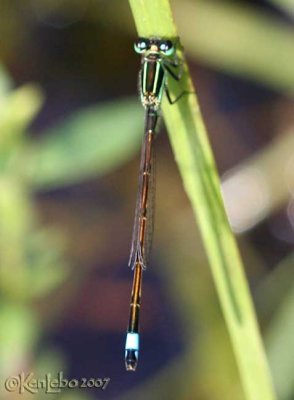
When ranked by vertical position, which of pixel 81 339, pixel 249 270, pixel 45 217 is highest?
pixel 45 217

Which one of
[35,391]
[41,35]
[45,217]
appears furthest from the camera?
[41,35]

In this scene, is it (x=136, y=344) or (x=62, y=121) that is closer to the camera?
(x=136, y=344)

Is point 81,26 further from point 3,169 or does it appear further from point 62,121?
point 3,169

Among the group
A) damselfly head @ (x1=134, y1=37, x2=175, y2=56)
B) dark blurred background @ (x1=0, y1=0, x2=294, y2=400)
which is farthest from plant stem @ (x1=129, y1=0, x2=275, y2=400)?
dark blurred background @ (x1=0, y1=0, x2=294, y2=400)

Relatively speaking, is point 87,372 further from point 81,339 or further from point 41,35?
point 41,35

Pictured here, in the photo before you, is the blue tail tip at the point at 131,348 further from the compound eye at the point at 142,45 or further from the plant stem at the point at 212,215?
the compound eye at the point at 142,45

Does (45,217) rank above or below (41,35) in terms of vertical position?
below

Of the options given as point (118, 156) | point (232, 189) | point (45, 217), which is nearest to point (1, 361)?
point (45, 217)

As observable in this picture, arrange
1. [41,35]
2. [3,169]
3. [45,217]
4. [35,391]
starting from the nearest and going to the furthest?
[3,169] < [35,391] < [45,217] < [41,35]

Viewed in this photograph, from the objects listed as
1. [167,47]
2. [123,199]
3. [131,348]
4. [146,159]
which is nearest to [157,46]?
[167,47]
